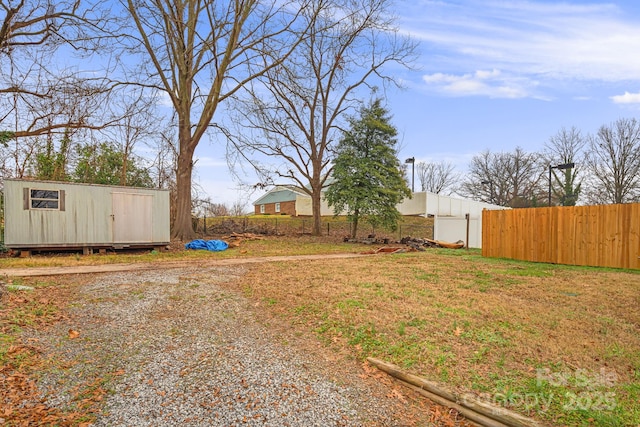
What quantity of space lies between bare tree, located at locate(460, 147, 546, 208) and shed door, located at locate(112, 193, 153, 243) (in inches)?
1203

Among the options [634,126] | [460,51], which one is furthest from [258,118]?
[634,126]

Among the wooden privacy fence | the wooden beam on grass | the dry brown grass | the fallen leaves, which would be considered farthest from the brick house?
the wooden beam on grass

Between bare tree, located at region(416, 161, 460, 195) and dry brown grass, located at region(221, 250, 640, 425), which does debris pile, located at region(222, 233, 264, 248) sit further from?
bare tree, located at region(416, 161, 460, 195)

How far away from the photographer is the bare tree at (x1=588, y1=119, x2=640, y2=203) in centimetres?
2455

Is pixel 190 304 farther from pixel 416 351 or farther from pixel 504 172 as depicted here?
pixel 504 172

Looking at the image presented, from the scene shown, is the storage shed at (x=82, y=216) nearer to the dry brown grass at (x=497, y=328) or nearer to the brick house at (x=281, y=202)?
the dry brown grass at (x=497, y=328)

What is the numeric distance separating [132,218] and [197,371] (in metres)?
9.44

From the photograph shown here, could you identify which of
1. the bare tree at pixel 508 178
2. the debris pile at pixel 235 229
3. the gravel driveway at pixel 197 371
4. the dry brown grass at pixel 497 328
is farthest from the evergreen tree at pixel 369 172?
the bare tree at pixel 508 178

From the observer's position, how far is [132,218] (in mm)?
11258

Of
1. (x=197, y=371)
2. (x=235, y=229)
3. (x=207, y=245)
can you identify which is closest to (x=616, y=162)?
(x=235, y=229)

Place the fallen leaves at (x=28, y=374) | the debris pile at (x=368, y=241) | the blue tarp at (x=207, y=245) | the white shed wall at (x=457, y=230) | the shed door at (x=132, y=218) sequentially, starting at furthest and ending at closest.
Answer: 1. the white shed wall at (x=457, y=230)
2. the debris pile at (x=368, y=241)
3. the blue tarp at (x=207, y=245)
4. the shed door at (x=132, y=218)
5. the fallen leaves at (x=28, y=374)

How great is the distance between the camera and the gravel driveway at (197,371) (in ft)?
8.68

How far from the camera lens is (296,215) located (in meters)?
28.8

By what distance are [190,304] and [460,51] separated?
33.4 ft
